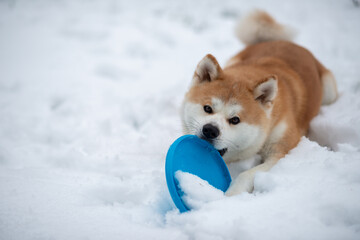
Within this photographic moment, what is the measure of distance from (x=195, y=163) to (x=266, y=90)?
2.68 ft

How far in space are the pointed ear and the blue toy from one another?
58cm

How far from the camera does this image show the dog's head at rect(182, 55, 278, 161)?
6.78ft

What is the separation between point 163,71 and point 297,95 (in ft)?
6.88

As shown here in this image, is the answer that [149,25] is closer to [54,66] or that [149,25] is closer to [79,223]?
[54,66]

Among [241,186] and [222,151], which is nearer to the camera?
[241,186]

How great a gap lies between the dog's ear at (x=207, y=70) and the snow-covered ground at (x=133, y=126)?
702mm

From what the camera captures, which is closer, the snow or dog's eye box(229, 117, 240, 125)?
the snow

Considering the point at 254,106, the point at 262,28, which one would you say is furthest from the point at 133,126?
the point at 262,28

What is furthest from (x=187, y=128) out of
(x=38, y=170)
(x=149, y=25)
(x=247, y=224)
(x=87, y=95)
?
(x=149, y=25)

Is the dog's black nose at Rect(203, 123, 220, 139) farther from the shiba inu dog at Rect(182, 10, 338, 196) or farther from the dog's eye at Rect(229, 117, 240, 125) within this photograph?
the dog's eye at Rect(229, 117, 240, 125)

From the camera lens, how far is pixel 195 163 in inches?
77.8

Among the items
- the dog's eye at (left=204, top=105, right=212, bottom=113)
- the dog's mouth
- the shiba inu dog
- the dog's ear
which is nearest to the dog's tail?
the shiba inu dog

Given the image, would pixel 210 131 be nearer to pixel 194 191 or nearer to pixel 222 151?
pixel 222 151

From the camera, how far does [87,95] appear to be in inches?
138
